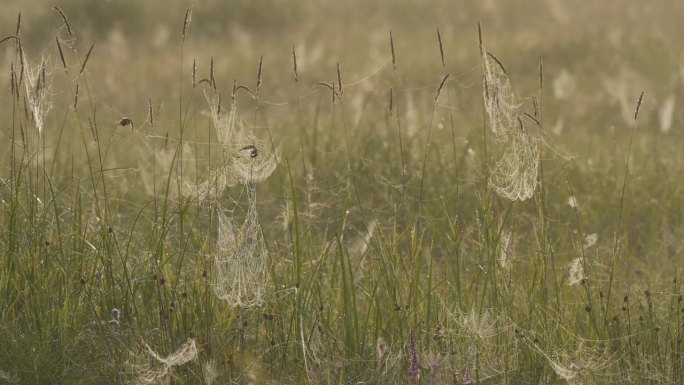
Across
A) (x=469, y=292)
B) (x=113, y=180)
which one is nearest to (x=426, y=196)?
(x=113, y=180)

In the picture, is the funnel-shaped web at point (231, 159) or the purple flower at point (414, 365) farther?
the funnel-shaped web at point (231, 159)

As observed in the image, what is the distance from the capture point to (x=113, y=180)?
14.0ft

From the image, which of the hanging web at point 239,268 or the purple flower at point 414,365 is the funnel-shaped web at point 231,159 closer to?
the hanging web at point 239,268

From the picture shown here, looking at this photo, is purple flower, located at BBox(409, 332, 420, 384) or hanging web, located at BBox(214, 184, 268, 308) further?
hanging web, located at BBox(214, 184, 268, 308)

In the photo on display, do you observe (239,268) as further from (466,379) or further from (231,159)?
(466,379)

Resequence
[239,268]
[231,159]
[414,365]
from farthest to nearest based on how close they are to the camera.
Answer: [231,159] → [239,268] → [414,365]

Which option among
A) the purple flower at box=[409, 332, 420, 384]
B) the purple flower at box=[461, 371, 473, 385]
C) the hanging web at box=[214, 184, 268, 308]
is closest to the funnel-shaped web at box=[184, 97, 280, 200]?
the hanging web at box=[214, 184, 268, 308]

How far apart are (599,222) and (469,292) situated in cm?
162

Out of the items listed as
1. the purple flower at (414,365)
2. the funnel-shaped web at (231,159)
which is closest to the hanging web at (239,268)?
the funnel-shaped web at (231,159)

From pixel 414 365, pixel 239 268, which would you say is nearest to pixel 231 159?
pixel 239 268

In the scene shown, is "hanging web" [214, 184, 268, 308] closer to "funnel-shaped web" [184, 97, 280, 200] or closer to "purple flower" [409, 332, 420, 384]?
"funnel-shaped web" [184, 97, 280, 200]

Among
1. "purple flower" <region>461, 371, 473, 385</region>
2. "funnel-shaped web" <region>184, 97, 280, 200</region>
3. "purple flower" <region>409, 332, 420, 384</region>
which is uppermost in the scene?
"funnel-shaped web" <region>184, 97, 280, 200</region>

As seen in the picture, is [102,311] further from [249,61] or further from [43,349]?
[249,61]

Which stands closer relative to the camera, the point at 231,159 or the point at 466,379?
the point at 466,379
